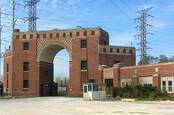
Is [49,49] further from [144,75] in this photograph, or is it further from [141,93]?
Answer: [141,93]

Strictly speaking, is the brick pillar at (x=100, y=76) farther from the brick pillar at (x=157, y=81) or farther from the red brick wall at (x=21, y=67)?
the brick pillar at (x=157, y=81)

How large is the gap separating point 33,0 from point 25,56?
48.8 feet

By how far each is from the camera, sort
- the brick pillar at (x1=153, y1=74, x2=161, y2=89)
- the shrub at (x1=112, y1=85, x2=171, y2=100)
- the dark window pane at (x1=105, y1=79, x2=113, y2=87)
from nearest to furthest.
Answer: the shrub at (x1=112, y1=85, x2=171, y2=100) → the brick pillar at (x1=153, y1=74, x2=161, y2=89) → the dark window pane at (x1=105, y1=79, x2=113, y2=87)

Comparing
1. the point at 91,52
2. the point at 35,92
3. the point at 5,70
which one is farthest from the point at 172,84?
the point at 5,70

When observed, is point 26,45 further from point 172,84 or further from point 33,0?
point 172,84

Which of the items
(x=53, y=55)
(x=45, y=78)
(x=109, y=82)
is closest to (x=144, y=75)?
(x=109, y=82)

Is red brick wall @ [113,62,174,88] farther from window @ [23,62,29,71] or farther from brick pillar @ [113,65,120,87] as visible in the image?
window @ [23,62,29,71]

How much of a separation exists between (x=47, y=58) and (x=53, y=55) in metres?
2.13

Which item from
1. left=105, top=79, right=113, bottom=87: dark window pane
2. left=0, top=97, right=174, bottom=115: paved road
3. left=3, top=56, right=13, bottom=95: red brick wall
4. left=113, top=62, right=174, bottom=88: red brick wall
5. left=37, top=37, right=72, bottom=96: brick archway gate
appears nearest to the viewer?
left=0, top=97, right=174, bottom=115: paved road

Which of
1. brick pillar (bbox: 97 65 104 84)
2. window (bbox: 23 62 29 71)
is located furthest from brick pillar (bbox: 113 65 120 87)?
window (bbox: 23 62 29 71)

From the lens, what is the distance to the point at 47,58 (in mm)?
88062

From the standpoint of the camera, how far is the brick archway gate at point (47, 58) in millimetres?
82800

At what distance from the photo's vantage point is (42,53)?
278 feet

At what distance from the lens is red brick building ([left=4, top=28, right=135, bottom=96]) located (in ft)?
263
